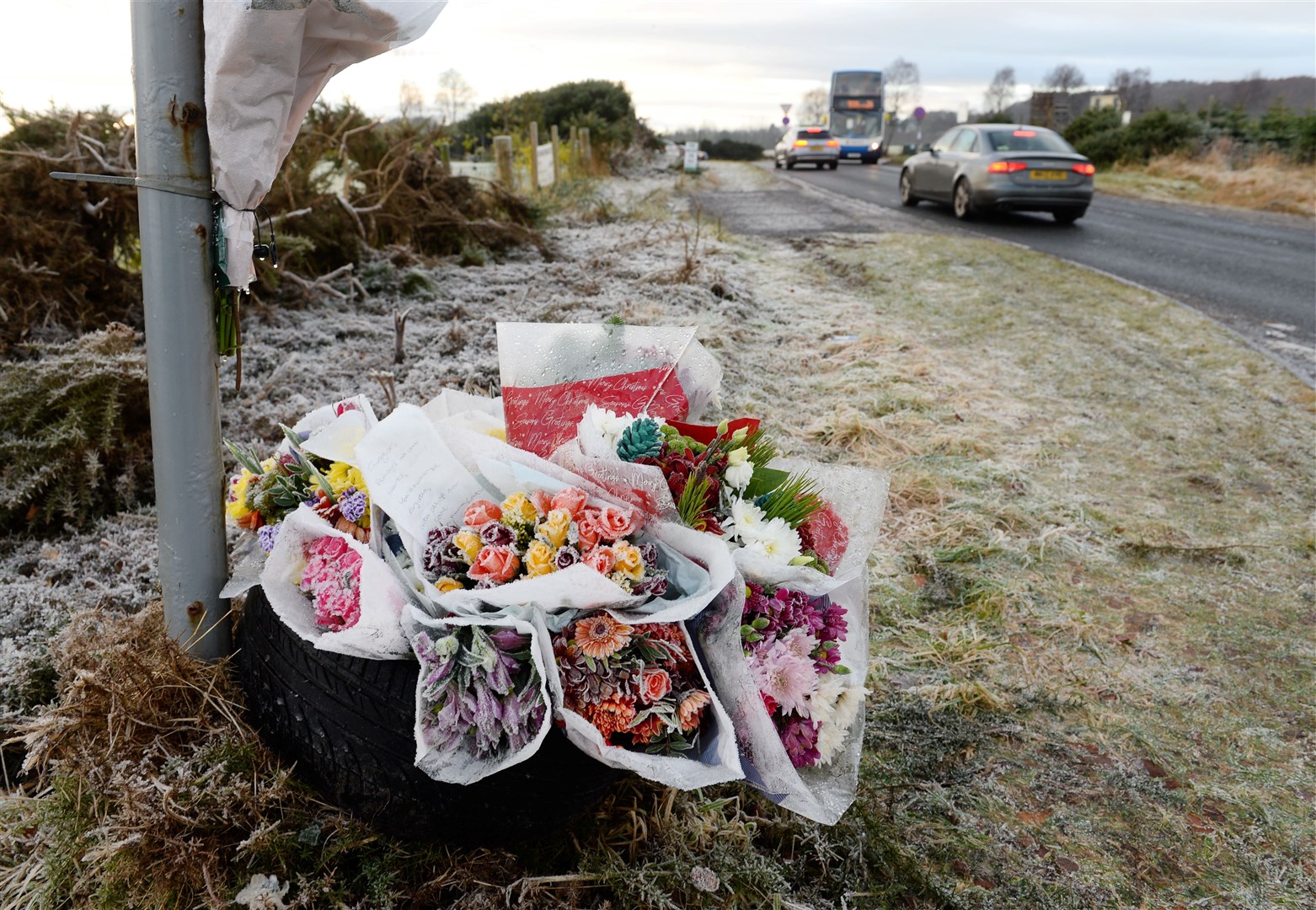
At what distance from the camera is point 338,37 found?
1.81 meters

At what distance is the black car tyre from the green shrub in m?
1.74

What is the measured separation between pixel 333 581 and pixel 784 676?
0.93 meters

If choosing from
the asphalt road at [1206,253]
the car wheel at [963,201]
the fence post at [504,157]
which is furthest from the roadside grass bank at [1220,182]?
the fence post at [504,157]

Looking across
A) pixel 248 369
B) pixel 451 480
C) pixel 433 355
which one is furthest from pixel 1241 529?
pixel 248 369

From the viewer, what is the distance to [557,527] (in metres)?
1.66

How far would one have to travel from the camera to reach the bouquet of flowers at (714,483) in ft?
5.64

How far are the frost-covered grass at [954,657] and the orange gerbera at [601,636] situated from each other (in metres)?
0.65

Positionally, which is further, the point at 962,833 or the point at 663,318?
the point at 663,318

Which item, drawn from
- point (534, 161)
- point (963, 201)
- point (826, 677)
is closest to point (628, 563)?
point (826, 677)

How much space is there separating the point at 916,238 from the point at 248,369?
9.05 meters

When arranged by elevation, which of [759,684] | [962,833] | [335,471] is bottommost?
[962,833]

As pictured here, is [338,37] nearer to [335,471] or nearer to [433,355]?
[335,471]

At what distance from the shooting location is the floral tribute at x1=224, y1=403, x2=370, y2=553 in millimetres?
1902

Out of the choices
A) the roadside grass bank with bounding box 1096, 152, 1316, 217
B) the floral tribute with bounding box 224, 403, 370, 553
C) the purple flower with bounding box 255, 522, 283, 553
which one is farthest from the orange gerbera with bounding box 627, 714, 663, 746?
the roadside grass bank with bounding box 1096, 152, 1316, 217
